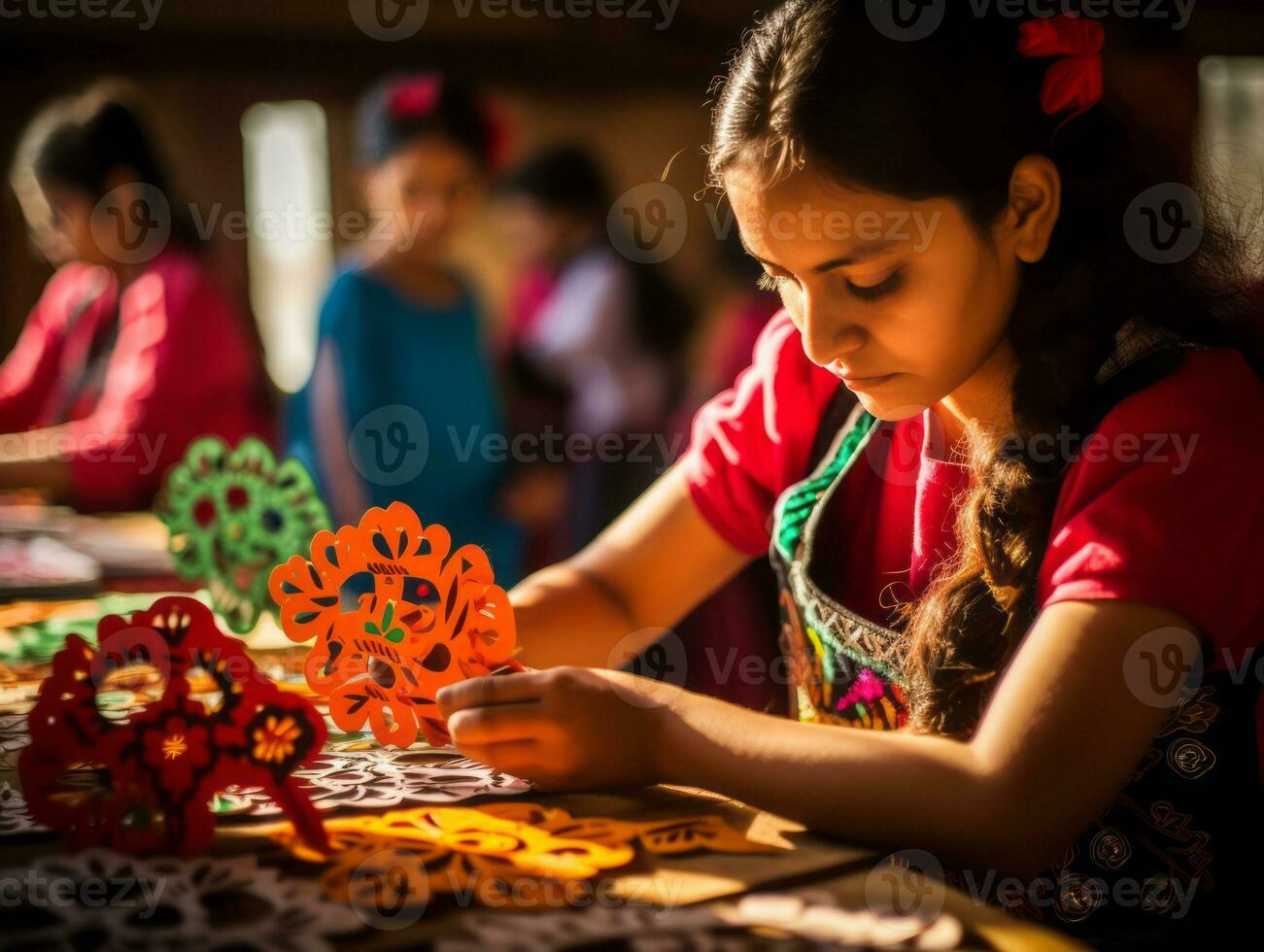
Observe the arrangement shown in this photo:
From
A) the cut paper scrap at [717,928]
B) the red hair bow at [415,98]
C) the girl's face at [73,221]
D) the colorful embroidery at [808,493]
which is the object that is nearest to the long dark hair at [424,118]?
the red hair bow at [415,98]

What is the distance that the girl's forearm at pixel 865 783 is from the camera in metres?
0.83

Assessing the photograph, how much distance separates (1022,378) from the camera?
3.38ft

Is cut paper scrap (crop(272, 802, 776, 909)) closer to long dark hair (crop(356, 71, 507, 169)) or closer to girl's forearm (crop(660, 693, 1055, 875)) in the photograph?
girl's forearm (crop(660, 693, 1055, 875))

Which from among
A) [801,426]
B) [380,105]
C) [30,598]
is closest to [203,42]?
[380,105]

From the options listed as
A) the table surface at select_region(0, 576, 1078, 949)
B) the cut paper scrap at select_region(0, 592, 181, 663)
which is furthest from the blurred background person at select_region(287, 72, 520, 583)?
the table surface at select_region(0, 576, 1078, 949)

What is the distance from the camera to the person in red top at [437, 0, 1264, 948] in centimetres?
85

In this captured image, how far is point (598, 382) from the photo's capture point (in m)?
3.18

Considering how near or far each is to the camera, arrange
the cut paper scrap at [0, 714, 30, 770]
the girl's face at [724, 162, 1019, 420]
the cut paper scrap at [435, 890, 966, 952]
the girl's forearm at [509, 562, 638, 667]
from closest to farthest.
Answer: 1. the cut paper scrap at [435, 890, 966, 952]
2. the girl's face at [724, 162, 1019, 420]
3. the cut paper scrap at [0, 714, 30, 770]
4. the girl's forearm at [509, 562, 638, 667]

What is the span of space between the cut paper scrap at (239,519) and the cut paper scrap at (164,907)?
68 centimetres

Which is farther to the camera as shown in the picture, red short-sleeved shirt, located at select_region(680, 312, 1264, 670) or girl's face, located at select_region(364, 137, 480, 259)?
girl's face, located at select_region(364, 137, 480, 259)

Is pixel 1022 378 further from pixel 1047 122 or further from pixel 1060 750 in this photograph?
pixel 1060 750

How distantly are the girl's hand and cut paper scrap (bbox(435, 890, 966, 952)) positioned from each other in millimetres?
172

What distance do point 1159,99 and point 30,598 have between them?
1.63 metres

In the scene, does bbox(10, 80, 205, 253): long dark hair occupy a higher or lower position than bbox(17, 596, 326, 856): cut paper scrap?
higher
